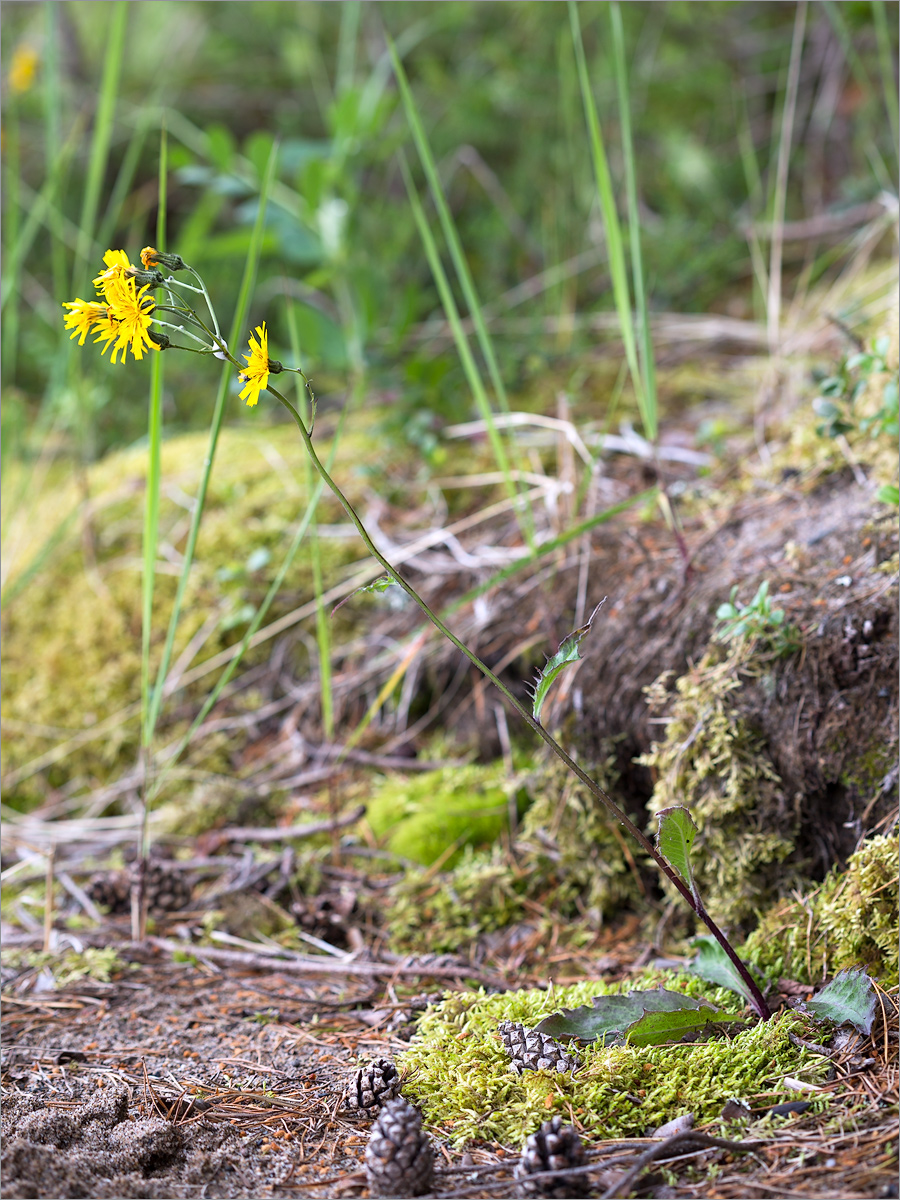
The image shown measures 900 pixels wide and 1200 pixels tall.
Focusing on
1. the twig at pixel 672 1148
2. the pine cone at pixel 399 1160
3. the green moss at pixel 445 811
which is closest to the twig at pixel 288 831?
the green moss at pixel 445 811

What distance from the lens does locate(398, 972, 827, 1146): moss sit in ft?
3.22

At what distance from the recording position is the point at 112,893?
170 cm

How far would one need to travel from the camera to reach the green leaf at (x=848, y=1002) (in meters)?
1.05

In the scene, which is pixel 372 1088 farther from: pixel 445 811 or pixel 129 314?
pixel 129 314

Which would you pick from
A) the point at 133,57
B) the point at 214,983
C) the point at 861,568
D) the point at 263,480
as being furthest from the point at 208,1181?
the point at 133,57

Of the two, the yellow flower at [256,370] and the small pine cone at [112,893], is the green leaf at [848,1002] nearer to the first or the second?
the yellow flower at [256,370]

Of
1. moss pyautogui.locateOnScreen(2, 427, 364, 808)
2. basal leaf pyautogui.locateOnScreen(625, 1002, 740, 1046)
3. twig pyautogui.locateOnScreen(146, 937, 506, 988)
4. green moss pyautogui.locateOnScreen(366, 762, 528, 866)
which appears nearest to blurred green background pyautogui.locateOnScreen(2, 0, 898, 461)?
moss pyautogui.locateOnScreen(2, 427, 364, 808)

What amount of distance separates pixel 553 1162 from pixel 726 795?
69 centimetres

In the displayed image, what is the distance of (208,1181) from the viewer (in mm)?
929

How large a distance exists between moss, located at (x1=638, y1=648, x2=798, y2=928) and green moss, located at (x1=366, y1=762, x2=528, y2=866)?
38 cm

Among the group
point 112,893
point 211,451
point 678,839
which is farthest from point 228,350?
point 112,893

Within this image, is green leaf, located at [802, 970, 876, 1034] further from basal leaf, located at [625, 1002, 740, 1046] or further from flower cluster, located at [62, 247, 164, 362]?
flower cluster, located at [62, 247, 164, 362]

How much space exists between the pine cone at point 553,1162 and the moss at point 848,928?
1.58 feet

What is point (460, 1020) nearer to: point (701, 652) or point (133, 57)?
point (701, 652)
